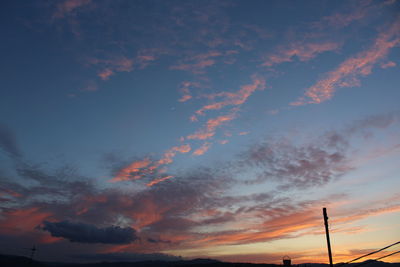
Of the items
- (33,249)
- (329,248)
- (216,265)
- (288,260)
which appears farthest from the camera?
(33,249)

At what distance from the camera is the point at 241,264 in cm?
4969

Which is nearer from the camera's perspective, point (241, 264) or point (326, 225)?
point (326, 225)

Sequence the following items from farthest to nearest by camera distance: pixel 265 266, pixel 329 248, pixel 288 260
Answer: pixel 265 266 → pixel 288 260 → pixel 329 248

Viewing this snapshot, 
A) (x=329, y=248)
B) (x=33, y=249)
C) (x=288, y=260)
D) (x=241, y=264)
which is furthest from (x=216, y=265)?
(x=33, y=249)

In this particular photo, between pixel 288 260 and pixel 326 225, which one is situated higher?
pixel 326 225

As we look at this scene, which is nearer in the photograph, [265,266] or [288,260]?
[288,260]

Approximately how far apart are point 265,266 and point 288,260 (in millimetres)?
11743

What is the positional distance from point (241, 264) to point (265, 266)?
160 inches

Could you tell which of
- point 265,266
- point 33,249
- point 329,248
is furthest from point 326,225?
point 33,249

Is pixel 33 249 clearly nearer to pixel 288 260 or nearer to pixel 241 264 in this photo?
pixel 241 264

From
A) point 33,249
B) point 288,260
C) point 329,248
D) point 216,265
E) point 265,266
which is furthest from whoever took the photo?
point 33,249

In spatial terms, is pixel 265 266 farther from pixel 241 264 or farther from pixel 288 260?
pixel 288 260

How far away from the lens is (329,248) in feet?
90.5

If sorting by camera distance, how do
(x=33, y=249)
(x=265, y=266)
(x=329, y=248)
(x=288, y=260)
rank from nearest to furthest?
(x=329, y=248) → (x=288, y=260) → (x=265, y=266) → (x=33, y=249)
